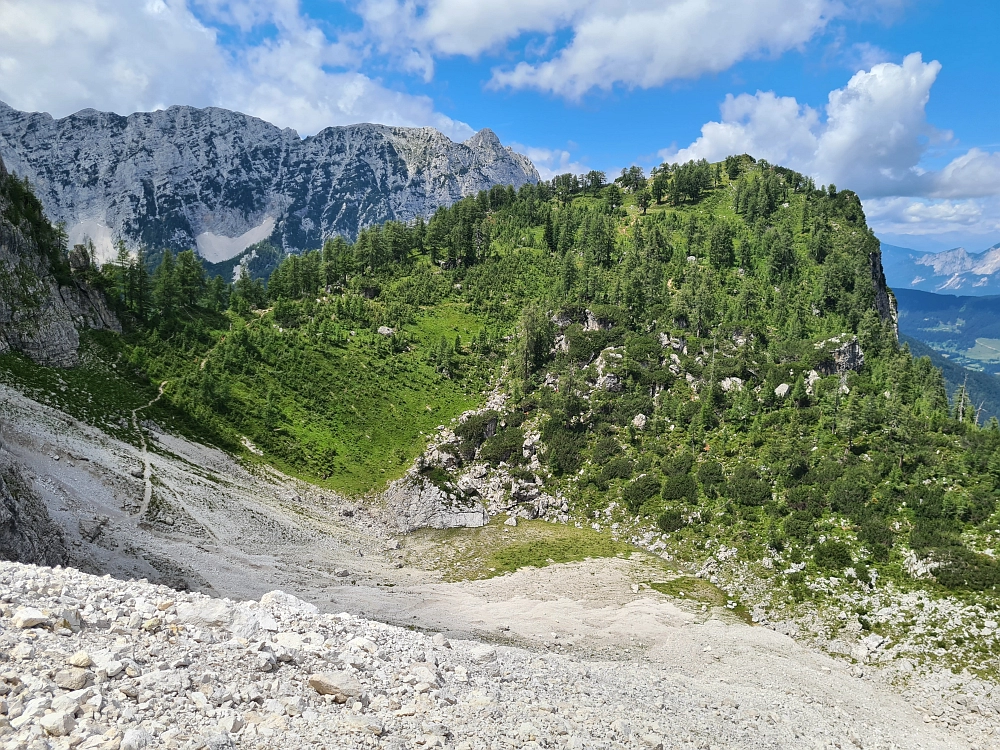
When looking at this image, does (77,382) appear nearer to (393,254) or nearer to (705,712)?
(705,712)

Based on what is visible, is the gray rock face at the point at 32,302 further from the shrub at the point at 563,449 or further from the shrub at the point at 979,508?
the shrub at the point at 979,508

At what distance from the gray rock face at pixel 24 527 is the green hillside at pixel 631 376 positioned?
36565 millimetres

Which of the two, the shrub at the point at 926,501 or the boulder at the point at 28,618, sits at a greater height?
the boulder at the point at 28,618

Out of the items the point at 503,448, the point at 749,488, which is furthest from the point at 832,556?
the point at 503,448

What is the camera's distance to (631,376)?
88562 millimetres

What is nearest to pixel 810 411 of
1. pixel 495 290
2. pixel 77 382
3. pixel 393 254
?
pixel 495 290

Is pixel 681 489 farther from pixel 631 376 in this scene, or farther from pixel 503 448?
pixel 503 448

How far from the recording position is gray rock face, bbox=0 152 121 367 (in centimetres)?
6291

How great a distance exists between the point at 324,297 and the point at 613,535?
81090mm

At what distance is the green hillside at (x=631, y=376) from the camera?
59469 millimetres

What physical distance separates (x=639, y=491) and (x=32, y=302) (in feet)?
257

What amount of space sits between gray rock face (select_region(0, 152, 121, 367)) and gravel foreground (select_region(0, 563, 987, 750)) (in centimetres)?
5875

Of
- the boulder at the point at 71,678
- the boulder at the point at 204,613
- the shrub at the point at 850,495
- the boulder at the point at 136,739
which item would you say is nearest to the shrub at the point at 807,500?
the shrub at the point at 850,495

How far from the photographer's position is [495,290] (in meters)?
127
